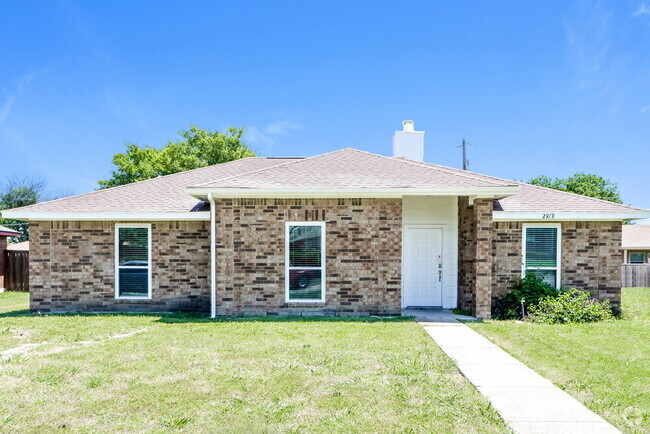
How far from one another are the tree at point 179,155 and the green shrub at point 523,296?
25989 mm

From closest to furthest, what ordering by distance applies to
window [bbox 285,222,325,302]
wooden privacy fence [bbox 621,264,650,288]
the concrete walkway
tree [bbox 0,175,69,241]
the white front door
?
1. the concrete walkway
2. window [bbox 285,222,325,302]
3. the white front door
4. wooden privacy fence [bbox 621,264,650,288]
5. tree [bbox 0,175,69,241]

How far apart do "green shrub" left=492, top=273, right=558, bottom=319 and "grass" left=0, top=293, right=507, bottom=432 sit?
324 centimetres

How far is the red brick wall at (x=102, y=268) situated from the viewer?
421 inches

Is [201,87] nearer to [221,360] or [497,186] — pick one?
[497,186]

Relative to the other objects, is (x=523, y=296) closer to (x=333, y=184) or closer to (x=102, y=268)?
(x=333, y=184)

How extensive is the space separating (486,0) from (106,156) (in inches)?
1204

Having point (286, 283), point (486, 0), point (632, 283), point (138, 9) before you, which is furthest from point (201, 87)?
point (632, 283)

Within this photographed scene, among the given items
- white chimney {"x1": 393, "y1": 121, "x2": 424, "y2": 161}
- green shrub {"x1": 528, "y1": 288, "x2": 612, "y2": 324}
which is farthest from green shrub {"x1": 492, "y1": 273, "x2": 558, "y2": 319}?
white chimney {"x1": 393, "y1": 121, "x2": 424, "y2": 161}

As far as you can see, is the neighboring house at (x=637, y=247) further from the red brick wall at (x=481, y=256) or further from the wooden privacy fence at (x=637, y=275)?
the red brick wall at (x=481, y=256)

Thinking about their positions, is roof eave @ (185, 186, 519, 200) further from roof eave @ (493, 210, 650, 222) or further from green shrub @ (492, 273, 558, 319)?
green shrub @ (492, 273, 558, 319)

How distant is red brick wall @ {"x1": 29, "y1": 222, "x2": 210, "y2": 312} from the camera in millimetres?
10695

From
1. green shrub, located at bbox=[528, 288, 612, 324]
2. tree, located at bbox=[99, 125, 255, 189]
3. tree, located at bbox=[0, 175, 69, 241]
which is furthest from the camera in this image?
tree, located at bbox=[0, 175, 69, 241]

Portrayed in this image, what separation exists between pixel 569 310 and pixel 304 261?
20.7ft

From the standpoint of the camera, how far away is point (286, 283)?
9773 mm
